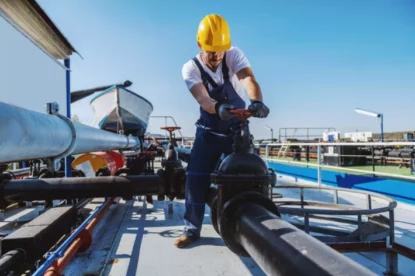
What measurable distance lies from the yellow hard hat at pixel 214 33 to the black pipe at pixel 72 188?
104 centimetres

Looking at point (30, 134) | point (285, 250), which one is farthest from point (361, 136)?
point (30, 134)

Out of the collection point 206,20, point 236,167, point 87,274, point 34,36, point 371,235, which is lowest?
point 87,274

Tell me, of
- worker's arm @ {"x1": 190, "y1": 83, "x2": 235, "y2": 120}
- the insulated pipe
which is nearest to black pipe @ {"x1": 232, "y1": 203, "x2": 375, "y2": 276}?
the insulated pipe

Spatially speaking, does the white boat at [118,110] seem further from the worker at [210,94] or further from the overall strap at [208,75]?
the overall strap at [208,75]

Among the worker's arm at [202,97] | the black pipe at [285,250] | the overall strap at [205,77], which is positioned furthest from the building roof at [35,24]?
the black pipe at [285,250]

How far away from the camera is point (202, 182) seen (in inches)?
92.6

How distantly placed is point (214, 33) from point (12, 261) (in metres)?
1.69

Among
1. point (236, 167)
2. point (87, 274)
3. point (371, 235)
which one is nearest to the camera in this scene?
point (236, 167)

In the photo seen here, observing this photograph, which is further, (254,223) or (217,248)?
(217,248)

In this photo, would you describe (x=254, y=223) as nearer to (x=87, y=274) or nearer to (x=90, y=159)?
(x=87, y=274)

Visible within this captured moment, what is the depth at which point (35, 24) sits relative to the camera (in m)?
2.65

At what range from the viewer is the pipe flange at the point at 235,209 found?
44.9 inches

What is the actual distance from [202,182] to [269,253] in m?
1.57

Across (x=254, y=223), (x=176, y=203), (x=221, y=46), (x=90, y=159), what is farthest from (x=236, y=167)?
(x=176, y=203)
